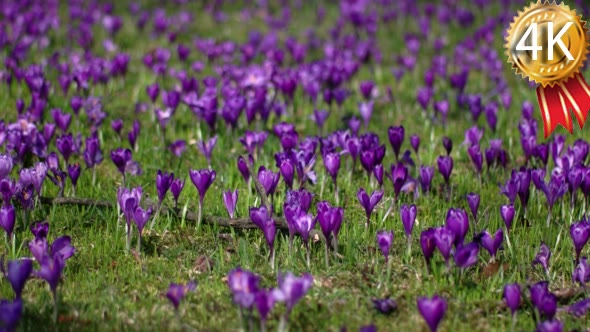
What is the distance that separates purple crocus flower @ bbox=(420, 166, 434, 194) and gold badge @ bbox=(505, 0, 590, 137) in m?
1.41

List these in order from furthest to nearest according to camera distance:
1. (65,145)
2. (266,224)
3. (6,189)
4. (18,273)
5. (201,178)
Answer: (65,145), (201,178), (6,189), (266,224), (18,273)

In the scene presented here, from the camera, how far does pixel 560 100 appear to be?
21.2ft

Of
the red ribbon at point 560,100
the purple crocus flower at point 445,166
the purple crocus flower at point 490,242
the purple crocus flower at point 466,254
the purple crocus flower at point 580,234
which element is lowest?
the purple crocus flower at point 466,254

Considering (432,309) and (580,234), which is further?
(580,234)

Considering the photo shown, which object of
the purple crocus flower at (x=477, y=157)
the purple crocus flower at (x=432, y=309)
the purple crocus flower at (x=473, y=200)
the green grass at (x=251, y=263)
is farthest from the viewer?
the purple crocus flower at (x=477, y=157)

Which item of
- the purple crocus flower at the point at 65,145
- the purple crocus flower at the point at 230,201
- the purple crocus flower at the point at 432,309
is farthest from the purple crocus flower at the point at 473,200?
the purple crocus flower at the point at 65,145

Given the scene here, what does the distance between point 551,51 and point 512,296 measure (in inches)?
135

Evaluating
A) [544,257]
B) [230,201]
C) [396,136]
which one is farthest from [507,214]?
[230,201]

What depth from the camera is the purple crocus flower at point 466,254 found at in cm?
396

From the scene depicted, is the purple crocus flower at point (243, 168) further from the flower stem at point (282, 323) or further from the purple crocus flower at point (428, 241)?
the flower stem at point (282, 323)

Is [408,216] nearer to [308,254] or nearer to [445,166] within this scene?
[308,254]

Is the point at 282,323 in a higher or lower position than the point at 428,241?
lower

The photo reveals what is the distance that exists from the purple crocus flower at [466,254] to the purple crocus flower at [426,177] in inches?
57.9

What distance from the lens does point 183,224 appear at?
488cm
